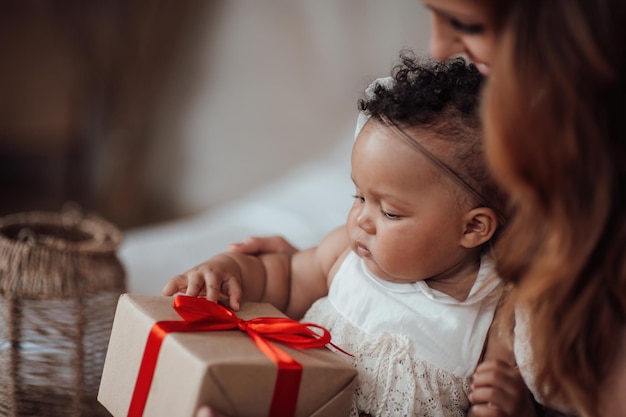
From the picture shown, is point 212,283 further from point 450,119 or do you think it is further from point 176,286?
point 450,119

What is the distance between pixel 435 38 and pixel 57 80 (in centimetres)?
271

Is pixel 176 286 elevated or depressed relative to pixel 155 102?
depressed

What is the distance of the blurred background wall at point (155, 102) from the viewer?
276 cm

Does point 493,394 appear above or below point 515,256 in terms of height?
below

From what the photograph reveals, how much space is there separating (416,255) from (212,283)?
28 cm

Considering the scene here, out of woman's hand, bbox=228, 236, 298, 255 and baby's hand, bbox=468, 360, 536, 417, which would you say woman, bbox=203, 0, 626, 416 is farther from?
woman's hand, bbox=228, 236, 298, 255

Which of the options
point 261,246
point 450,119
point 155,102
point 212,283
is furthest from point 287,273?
point 155,102

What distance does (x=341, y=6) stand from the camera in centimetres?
247

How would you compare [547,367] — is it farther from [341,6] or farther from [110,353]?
[341,6]

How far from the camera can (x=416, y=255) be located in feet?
3.49

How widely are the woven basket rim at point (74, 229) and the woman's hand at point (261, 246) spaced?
324mm

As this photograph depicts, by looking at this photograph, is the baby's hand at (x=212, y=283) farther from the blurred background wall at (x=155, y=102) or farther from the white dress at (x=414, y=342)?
the blurred background wall at (x=155, y=102)

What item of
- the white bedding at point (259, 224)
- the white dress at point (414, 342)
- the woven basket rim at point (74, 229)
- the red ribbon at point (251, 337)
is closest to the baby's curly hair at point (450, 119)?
the white dress at point (414, 342)

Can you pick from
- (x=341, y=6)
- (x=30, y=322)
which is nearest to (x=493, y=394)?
(x=30, y=322)
